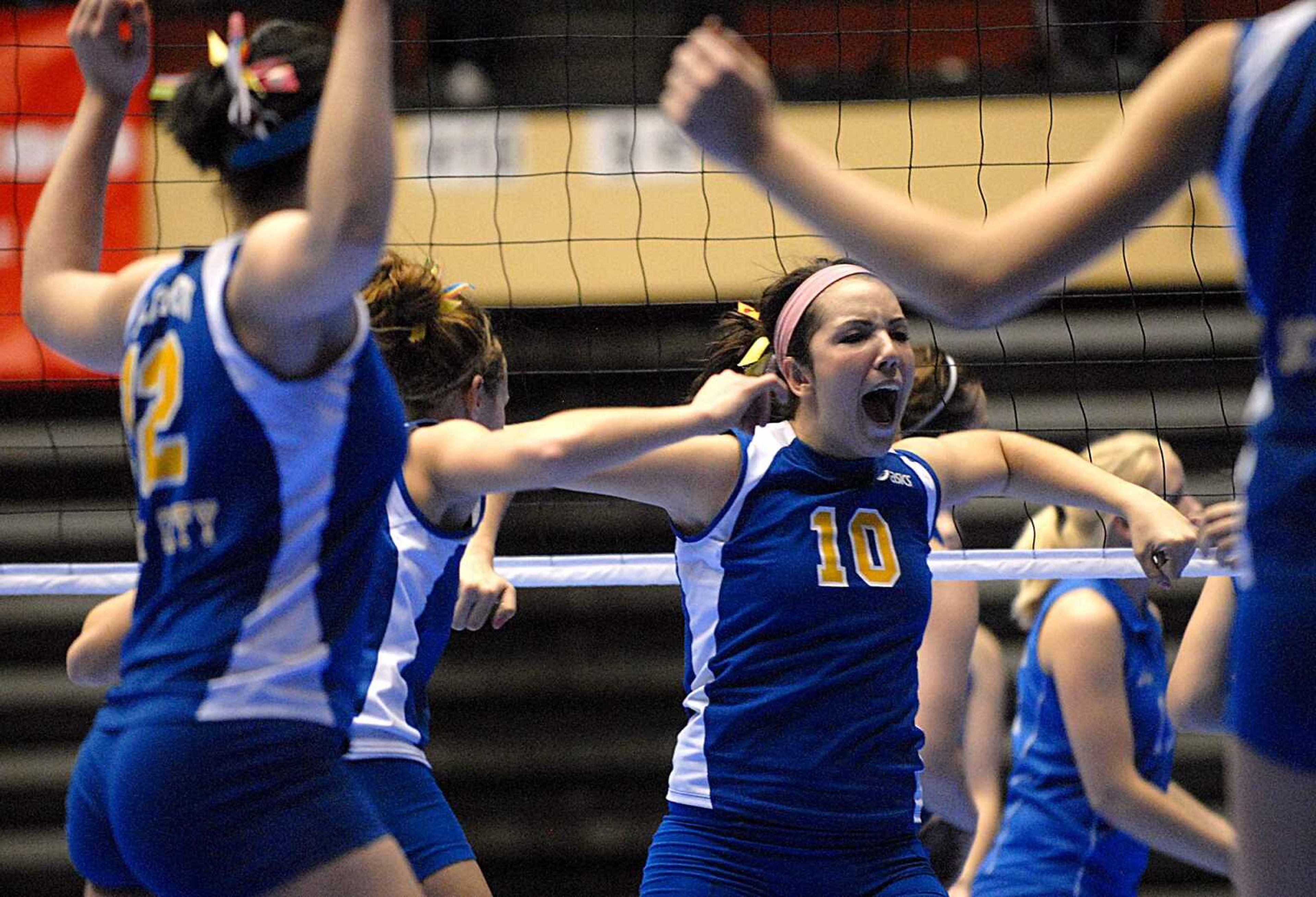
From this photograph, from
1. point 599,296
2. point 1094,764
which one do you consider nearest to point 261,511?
point 1094,764

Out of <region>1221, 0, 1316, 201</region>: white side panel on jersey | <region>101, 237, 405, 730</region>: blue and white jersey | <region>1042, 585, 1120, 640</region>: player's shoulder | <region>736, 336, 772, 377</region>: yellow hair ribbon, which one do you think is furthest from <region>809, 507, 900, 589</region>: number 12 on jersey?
<region>1221, 0, 1316, 201</region>: white side panel on jersey

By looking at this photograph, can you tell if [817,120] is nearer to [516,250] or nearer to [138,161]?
[516,250]

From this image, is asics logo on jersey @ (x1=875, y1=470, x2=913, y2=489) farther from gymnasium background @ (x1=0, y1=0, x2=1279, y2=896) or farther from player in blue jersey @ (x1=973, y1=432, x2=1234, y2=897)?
gymnasium background @ (x1=0, y1=0, x2=1279, y2=896)

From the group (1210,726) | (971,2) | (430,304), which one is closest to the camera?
(430,304)

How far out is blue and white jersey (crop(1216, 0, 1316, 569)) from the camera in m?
1.40

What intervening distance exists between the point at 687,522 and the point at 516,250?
376 centimetres

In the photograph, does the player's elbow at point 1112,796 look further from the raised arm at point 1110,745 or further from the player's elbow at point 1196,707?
the player's elbow at point 1196,707

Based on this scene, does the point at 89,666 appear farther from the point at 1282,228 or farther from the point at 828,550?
the point at 1282,228

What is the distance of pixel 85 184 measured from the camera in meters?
2.22

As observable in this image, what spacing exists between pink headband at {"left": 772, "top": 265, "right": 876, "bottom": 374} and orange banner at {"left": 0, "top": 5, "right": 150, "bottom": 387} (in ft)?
12.5

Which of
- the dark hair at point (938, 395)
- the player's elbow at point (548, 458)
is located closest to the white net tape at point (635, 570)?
the dark hair at point (938, 395)

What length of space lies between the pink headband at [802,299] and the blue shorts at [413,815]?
1068 millimetres

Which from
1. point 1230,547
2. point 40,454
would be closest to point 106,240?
point 40,454

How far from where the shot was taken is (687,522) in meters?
3.02
